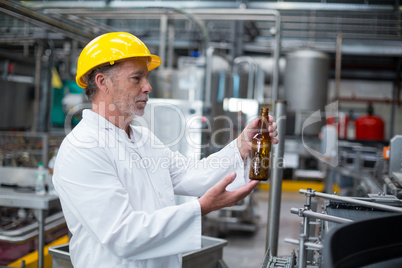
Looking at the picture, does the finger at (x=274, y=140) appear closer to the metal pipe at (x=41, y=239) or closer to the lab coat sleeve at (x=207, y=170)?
the lab coat sleeve at (x=207, y=170)

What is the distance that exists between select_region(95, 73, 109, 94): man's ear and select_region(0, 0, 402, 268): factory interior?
0.80 metres

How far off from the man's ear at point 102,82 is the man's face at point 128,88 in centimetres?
3

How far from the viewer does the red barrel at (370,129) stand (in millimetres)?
8570

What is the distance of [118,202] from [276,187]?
3.43 feet

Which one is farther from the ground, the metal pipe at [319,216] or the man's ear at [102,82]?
the man's ear at [102,82]

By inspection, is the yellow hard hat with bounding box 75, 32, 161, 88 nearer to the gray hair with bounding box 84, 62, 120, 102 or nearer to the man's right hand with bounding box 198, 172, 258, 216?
the gray hair with bounding box 84, 62, 120, 102

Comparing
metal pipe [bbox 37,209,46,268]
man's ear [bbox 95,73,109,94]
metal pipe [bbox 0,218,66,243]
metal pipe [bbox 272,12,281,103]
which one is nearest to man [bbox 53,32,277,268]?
A: man's ear [bbox 95,73,109,94]

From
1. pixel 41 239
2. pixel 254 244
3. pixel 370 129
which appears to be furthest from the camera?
pixel 370 129

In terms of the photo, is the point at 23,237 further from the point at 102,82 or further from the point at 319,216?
the point at 319,216

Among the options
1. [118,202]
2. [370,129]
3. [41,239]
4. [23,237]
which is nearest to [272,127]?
[118,202]

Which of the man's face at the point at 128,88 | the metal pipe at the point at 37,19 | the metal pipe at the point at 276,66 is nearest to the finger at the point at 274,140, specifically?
the man's face at the point at 128,88

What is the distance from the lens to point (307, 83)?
6.82 meters

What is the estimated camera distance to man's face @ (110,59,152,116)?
5.20ft

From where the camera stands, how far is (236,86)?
Answer: 4.72 metres
